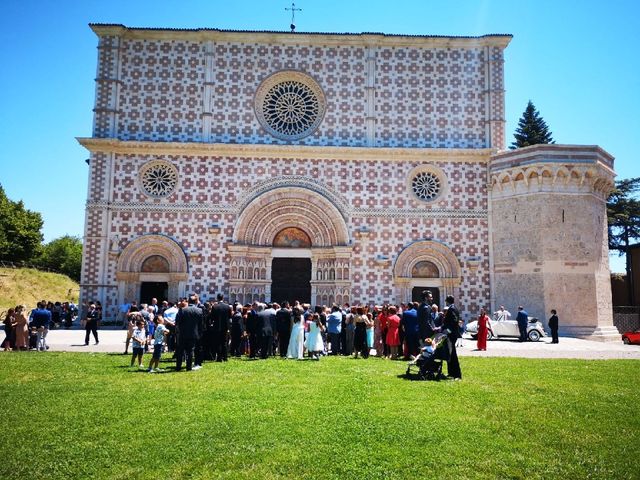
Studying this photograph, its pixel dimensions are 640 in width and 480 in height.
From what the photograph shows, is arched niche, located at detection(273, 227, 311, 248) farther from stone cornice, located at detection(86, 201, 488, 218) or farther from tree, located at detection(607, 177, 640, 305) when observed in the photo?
tree, located at detection(607, 177, 640, 305)

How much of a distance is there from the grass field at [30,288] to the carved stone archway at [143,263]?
1543cm

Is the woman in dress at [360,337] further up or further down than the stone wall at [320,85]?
further down

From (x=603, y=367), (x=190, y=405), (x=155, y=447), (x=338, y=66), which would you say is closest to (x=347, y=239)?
(x=338, y=66)

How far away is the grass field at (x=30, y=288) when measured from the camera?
119 feet

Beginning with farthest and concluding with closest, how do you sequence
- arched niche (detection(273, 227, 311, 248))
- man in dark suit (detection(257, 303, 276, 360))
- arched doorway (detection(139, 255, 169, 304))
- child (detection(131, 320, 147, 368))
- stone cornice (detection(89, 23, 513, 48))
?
stone cornice (detection(89, 23, 513, 48)) → arched niche (detection(273, 227, 311, 248)) → arched doorway (detection(139, 255, 169, 304)) → man in dark suit (detection(257, 303, 276, 360)) → child (detection(131, 320, 147, 368))

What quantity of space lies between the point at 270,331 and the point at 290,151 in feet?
43.8

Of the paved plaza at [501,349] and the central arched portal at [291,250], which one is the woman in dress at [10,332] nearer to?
the paved plaza at [501,349]

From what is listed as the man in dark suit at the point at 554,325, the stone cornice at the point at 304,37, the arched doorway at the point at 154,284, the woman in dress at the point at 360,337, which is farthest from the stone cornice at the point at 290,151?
the woman in dress at the point at 360,337

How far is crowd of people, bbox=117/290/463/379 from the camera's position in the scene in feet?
39.2

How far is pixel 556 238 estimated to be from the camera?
77.6ft

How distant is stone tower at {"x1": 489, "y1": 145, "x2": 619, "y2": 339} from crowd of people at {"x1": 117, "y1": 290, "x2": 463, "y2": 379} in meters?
10.2

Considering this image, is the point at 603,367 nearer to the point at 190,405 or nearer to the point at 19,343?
the point at 190,405

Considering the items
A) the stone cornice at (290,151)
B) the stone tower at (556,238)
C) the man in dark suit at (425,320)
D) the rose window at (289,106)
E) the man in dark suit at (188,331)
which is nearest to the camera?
the man in dark suit at (188,331)

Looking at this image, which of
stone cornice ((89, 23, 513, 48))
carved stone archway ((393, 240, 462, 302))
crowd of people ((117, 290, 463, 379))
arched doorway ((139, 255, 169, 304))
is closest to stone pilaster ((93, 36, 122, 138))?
stone cornice ((89, 23, 513, 48))
